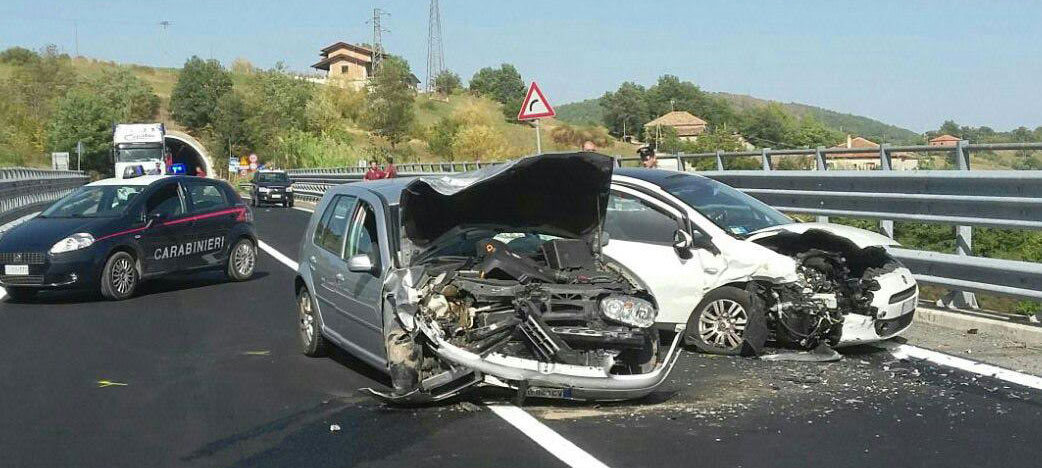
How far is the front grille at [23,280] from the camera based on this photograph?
13445mm

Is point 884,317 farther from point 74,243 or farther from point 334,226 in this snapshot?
point 74,243

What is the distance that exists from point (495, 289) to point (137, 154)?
140 ft

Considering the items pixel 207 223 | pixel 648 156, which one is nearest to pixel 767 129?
pixel 648 156

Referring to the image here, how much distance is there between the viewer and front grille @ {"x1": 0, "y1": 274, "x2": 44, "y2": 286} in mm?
13445

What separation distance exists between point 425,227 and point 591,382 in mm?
1760

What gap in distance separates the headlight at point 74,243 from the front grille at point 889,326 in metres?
9.42

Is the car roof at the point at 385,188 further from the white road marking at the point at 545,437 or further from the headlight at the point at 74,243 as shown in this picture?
the headlight at the point at 74,243

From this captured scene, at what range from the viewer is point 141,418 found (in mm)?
7164

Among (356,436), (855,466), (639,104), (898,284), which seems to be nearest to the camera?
(855,466)

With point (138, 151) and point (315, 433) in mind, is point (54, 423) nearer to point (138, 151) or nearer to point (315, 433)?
point (315, 433)

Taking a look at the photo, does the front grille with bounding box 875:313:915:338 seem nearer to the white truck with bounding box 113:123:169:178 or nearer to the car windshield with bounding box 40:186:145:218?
the car windshield with bounding box 40:186:145:218

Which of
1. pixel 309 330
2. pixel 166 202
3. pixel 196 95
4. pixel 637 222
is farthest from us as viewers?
pixel 196 95

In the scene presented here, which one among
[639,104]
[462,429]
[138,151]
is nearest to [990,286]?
[462,429]

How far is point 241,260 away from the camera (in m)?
15.9
